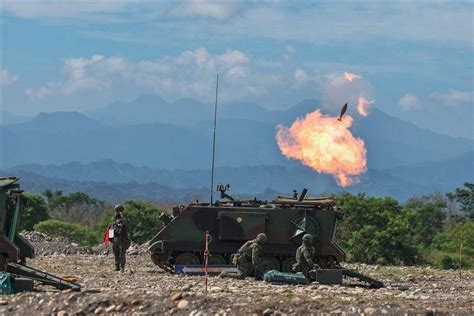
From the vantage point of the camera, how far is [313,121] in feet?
165

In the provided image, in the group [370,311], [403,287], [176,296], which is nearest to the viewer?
[370,311]

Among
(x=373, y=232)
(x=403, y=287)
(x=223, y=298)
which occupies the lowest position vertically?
(x=373, y=232)

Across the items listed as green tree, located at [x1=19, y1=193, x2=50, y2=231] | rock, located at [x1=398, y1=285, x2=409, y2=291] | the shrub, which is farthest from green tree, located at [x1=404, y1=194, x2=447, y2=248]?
rock, located at [x1=398, y1=285, x2=409, y2=291]

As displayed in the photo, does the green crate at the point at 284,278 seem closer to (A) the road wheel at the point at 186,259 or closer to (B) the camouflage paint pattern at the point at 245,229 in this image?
(B) the camouflage paint pattern at the point at 245,229

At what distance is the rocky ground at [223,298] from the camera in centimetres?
2747

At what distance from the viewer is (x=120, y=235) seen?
3978 centimetres

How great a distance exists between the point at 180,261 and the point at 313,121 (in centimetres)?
1199

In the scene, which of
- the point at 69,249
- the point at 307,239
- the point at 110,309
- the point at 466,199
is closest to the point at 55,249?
the point at 69,249

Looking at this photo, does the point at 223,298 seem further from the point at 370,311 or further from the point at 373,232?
the point at 373,232

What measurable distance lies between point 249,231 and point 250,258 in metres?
2.91

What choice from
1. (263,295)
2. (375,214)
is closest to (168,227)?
(263,295)

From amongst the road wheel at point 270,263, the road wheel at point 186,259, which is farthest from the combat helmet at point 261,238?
the road wheel at point 186,259

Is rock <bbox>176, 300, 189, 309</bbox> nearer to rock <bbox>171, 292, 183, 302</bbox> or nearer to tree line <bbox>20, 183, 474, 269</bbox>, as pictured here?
rock <bbox>171, 292, 183, 302</bbox>

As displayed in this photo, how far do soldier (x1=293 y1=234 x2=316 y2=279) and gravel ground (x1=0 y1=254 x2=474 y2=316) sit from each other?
1.27 meters
